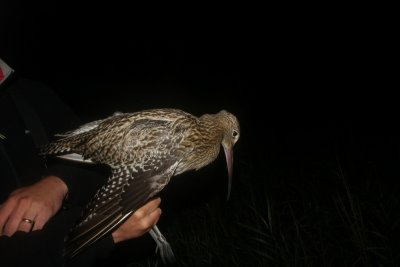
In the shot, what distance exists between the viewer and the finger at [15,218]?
2138 mm

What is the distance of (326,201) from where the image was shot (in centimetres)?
495

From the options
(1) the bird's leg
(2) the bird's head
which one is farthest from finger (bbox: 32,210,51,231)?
(2) the bird's head

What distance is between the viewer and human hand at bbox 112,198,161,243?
2365 mm

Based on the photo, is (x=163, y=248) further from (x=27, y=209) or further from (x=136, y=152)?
(x=27, y=209)

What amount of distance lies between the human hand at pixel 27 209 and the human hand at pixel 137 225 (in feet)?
1.16

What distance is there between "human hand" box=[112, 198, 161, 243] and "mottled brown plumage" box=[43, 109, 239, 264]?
1.2 inches

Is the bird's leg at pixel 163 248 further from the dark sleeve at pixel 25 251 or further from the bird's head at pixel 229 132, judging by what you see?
the dark sleeve at pixel 25 251

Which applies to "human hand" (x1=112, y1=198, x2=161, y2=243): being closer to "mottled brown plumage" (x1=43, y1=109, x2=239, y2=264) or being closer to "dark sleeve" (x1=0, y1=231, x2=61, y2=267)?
"mottled brown plumage" (x1=43, y1=109, x2=239, y2=264)

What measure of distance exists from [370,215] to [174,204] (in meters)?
2.28

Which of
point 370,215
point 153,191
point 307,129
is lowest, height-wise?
point 307,129

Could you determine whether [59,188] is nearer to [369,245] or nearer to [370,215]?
[369,245]

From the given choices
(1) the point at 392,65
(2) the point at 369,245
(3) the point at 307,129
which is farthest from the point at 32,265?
(1) the point at 392,65

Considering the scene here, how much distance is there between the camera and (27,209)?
85.9 inches

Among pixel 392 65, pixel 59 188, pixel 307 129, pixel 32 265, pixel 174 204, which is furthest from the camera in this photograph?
pixel 392 65
